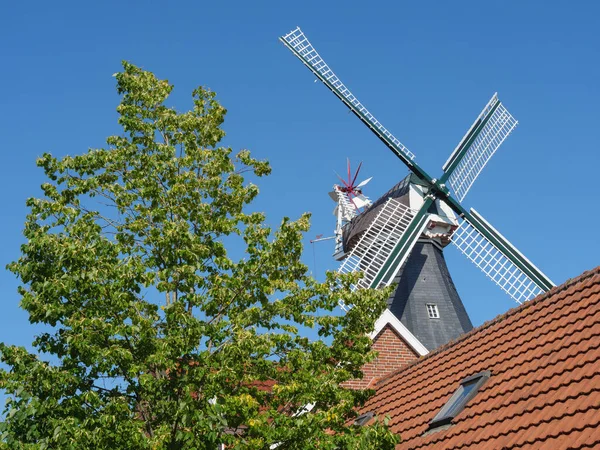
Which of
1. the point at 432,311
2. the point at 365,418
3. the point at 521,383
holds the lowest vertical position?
the point at 521,383

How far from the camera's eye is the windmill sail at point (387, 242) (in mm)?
22453

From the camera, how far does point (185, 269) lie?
28.9 feet

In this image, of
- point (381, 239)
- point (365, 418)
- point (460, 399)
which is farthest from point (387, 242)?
point (460, 399)

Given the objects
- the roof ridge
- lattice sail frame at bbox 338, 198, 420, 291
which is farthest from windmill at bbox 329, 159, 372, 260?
the roof ridge

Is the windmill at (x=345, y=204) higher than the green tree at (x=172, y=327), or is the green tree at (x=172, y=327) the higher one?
the windmill at (x=345, y=204)

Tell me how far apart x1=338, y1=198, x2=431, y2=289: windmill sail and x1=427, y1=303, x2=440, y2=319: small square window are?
1.62 meters

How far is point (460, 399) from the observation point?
9.69m

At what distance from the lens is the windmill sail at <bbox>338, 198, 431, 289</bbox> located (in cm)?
2245

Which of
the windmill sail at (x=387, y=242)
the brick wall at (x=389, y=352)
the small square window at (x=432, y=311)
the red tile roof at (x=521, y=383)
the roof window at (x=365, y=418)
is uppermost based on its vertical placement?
the windmill sail at (x=387, y=242)

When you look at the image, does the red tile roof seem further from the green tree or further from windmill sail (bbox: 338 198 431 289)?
windmill sail (bbox: 338 198 431 289)

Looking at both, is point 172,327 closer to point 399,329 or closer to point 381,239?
point 399,329

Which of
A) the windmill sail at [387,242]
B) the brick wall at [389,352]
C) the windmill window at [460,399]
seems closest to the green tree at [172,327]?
the windmill window at [460,399]

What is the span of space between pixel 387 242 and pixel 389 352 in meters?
9.03

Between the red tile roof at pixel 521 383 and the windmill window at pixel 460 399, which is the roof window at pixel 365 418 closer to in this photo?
the red tile roof at pixel 521 383
